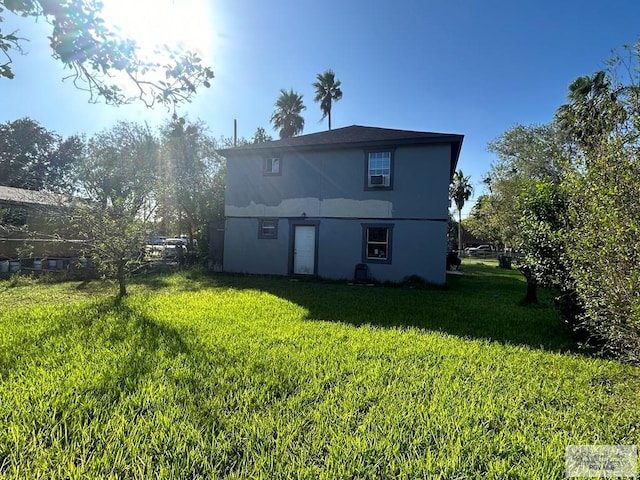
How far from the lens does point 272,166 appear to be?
13680mm

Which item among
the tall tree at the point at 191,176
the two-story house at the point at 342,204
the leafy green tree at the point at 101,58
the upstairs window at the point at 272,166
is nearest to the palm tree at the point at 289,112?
the tall tree at the point at 191,176

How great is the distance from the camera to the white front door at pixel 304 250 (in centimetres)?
1296

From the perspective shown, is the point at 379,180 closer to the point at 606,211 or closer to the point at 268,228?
the point at 268,228

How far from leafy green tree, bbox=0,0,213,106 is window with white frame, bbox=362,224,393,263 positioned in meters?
8.20

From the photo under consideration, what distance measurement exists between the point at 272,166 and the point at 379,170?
463 cm

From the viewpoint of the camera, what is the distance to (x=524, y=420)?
9.10 feet

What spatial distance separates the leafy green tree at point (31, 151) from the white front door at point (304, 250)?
3084 cm

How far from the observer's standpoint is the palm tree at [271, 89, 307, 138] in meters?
27.9

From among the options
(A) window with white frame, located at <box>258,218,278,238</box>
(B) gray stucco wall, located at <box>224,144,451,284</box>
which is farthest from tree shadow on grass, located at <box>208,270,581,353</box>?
(A) window with white frame, located at <box>258,218,278,238</box>

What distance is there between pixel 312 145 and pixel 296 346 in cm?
971

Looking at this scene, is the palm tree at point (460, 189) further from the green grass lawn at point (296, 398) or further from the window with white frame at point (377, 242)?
the green grass lawn at point (296, 398)

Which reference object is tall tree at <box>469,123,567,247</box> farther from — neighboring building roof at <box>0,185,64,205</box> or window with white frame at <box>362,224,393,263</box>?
neighboring building roof at <box>0,185,64,205</box>

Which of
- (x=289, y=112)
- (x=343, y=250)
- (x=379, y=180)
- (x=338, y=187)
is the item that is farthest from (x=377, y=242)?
(x=289, y=112)

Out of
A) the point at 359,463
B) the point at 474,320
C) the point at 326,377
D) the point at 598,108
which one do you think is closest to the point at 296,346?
the point at 326,377
